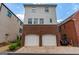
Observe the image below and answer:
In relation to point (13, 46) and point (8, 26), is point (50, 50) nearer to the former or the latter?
point (13, 46)

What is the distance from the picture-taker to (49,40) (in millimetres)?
2980

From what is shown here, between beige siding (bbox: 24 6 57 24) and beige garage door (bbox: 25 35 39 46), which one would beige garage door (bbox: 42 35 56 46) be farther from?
beige siding (bbox: 24 6 57 24)

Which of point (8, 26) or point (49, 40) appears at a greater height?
point (8, 26)

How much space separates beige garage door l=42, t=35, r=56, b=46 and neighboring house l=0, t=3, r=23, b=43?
1.97 feet

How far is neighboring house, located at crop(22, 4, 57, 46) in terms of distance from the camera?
2.92 metres

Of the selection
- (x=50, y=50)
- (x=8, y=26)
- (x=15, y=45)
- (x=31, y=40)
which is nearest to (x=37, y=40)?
(x=31, y=40)

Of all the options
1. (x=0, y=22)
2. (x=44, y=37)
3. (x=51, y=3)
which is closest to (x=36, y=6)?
(x=51, y=3)

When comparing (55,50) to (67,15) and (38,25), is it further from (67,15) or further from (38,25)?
(67,15)

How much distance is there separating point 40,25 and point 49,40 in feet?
1.42

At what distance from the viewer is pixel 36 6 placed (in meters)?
2.98

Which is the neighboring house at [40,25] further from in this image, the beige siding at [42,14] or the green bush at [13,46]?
the green bush at [13,46]

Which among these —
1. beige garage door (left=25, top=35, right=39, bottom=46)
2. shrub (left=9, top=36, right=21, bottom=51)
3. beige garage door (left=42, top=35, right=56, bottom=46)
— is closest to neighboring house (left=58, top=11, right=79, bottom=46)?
beige garage door (left=42, top=35, right=56, bottom=46)

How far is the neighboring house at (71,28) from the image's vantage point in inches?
113

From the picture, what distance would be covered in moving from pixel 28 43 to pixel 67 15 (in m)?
1.18
